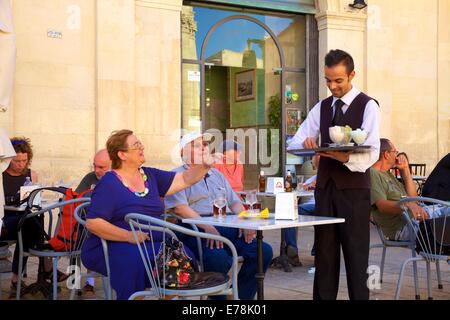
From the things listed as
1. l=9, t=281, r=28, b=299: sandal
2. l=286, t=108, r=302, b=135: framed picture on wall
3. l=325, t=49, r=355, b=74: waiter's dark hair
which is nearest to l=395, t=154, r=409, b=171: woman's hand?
l=325, t=49, r=355, b=74: waiter's dark hair

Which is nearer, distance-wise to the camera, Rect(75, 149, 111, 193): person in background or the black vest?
the black vest

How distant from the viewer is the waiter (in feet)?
12.3

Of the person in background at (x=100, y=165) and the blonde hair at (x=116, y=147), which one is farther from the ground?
the blonde hair at (x=116, y=147)

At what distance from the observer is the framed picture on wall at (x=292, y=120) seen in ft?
39.0

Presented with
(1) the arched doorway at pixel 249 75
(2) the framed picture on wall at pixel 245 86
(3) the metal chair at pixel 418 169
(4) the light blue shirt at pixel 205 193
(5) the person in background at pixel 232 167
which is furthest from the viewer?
(3) the metal chair at pixel 418 169

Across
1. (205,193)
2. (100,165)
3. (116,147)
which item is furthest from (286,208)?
(100,165)

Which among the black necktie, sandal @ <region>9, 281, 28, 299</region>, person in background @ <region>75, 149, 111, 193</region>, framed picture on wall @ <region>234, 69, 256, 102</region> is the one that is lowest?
sandal @ <region>9, 281, 28, 299</region>

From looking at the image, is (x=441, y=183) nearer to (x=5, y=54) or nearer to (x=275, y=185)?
(x=275, y=185)

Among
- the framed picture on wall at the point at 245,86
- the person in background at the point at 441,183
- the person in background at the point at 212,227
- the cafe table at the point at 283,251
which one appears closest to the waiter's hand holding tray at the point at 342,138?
the person in background at the point at 212,227

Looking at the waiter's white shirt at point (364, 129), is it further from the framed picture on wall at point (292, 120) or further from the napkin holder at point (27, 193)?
the framed picture on wall at point (292, 120)

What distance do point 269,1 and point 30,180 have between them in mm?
6594

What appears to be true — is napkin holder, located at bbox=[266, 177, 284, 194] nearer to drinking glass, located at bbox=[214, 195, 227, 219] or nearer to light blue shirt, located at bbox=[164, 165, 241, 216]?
light blue shirt, located at bbox=[164, 165, 241, 216]

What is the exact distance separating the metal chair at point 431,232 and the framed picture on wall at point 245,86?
23.2 ft

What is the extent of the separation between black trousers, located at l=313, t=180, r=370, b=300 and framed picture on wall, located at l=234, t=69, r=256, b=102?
796 cm
